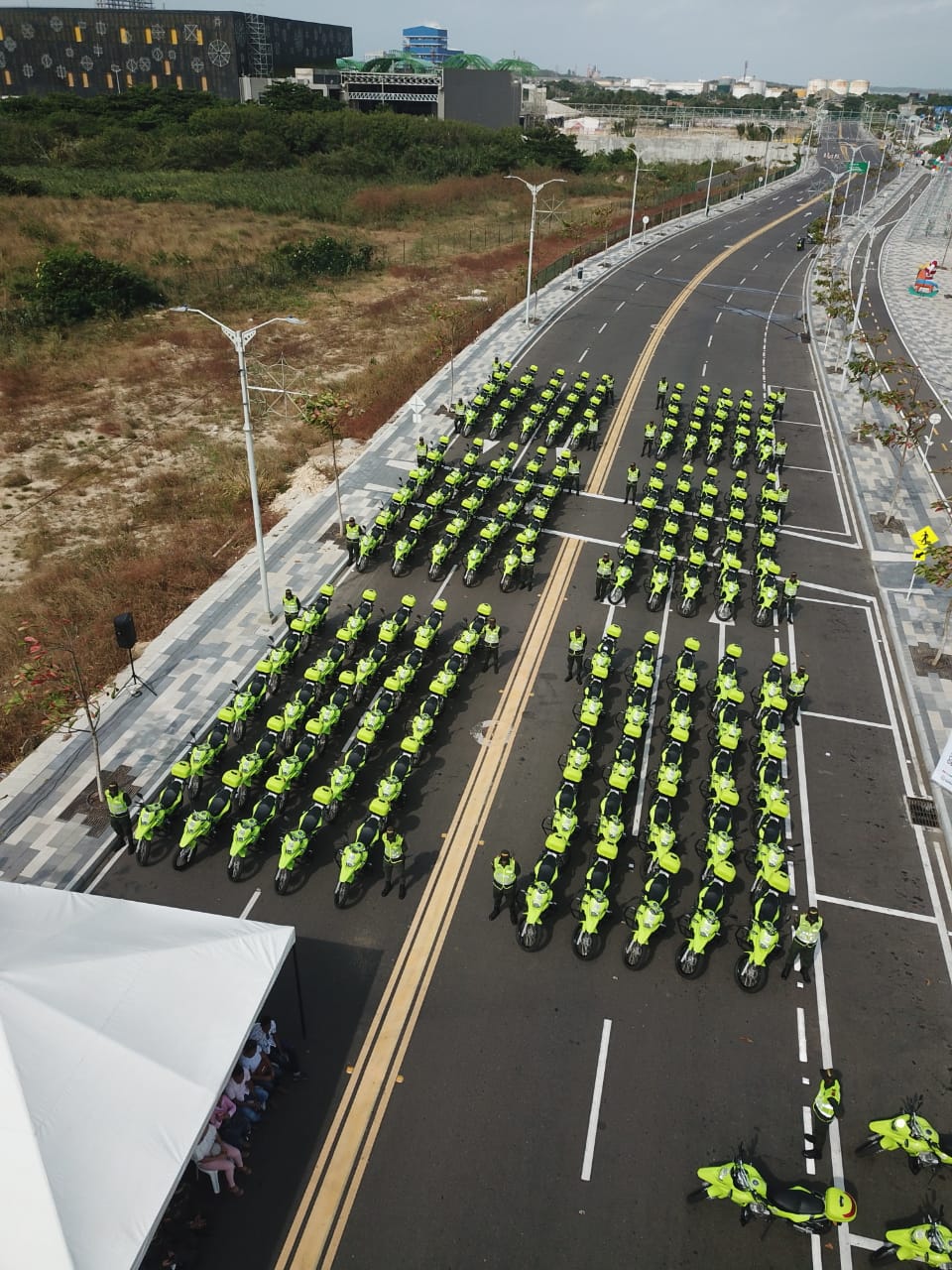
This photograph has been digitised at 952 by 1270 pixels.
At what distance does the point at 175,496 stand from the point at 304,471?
454cm

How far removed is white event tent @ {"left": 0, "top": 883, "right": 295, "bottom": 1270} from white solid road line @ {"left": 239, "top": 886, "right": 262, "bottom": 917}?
109 inches

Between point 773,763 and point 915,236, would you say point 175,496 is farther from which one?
point 915,236

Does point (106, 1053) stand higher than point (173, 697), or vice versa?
point (106, 1053)

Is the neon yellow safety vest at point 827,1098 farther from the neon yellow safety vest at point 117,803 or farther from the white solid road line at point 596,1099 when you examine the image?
the neon yellow safety vest at point 117,803

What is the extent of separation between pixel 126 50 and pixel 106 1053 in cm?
13446

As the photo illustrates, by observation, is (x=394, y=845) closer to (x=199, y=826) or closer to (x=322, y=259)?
(x=199, y=826)

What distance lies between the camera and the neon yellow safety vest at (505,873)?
13.8 m

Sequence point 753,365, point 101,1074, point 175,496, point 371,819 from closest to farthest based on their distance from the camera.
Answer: point 101,1074 < point 371,819 < point 175,496 < point 753,365

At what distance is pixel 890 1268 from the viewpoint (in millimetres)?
10406

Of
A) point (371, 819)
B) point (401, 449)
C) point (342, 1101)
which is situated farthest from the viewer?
point (401, 449)

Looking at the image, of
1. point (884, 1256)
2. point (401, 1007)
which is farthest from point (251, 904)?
point (884, 1256)

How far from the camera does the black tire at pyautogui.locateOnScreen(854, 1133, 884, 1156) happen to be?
37.2 ft

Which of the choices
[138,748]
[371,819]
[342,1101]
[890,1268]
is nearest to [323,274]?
[138,748]

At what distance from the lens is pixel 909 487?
98.4 ft
